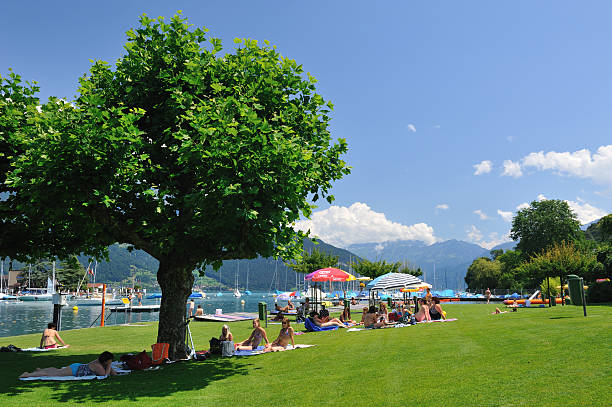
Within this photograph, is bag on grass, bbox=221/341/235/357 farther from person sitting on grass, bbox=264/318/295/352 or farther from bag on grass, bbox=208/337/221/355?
person sitting on grass, bbox=264/318/295/352

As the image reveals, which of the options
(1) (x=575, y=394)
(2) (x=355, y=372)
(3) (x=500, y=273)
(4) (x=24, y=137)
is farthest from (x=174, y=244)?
(3) (x=500, y=273)

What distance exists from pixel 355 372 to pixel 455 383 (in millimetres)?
2664

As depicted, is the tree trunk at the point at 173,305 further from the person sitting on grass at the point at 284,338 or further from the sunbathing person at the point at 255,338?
the person sitting on grass at the point at 284,338

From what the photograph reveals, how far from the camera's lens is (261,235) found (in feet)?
38.7

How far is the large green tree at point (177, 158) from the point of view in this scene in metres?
10.4

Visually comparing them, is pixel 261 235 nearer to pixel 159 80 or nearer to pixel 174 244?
pixel 174 244

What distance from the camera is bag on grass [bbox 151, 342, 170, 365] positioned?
1302cm

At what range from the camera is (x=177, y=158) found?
43.2ft

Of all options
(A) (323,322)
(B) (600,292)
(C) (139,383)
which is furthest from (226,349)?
(B) (600,292)

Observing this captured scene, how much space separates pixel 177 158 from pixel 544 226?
89935 millimetres

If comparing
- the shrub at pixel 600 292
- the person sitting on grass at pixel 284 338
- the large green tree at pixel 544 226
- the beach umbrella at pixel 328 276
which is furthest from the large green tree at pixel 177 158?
the large green tree at pixel 544 226

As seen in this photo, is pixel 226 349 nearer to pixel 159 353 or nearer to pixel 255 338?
pixel 255 338

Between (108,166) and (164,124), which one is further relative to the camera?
(164,124)

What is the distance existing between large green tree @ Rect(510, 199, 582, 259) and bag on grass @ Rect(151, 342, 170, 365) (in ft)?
277
